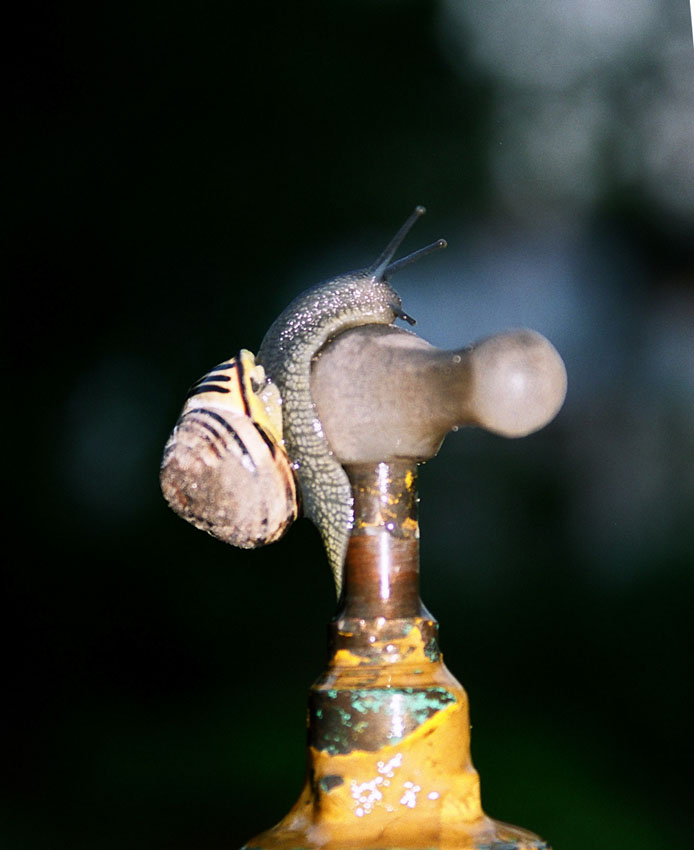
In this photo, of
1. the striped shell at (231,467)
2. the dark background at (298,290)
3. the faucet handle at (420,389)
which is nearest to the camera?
the faucet handle at (420,389)

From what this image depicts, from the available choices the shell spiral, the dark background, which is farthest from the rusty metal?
the dark background

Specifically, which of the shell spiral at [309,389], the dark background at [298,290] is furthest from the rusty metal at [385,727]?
the dark background at [298,290]

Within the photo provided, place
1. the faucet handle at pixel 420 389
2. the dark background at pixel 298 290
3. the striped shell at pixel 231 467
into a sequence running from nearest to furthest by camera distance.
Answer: the faucet handle at pixel 420 389 → the striped shell at pixel 231 467 → the dark background at pixel 298 290

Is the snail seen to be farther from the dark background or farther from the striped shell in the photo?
the dark background

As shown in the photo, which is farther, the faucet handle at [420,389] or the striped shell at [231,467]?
the striped shell at [231,467]

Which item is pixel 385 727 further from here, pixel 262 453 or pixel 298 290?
pixel 298 290

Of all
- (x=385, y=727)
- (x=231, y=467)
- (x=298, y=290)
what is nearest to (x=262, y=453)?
(x=231, y=467)

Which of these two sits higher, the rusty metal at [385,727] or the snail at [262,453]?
the snail at [262,453]

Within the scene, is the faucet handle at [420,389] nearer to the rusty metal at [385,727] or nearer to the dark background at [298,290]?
the rusty metal at [385,727]
